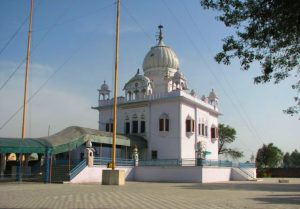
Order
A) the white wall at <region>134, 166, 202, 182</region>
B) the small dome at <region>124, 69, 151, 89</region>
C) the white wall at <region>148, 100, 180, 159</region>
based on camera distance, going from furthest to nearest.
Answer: the small dome at <region>124, 69, 151, 89</region>
the white wall at <region>148, 100, 180, 159</region>
the white wall at <region>134, 166, 202, 182</region>

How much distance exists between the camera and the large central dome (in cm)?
4238

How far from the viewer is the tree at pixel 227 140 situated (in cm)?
6056

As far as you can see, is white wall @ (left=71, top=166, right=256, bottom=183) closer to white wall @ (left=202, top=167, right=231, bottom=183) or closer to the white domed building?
white wall @ (left=202, top=167, right=231, bottom=183)

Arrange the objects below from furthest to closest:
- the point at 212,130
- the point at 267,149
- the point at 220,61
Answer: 1. the point at 267,149
2. the point at 212,130
3. the point at 220,61

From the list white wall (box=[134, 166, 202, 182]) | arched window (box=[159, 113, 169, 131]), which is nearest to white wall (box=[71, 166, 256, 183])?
white wall (box=[134, 166, 202, 182])

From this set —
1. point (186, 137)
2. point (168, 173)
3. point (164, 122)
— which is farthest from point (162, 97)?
point (168, 173)

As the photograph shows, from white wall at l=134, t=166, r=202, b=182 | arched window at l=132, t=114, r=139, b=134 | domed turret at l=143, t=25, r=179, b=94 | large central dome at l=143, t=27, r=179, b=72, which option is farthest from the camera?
large central dome at l=143, t=27, r=179, b=72

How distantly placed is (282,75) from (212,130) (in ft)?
101

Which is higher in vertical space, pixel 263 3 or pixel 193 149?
pixel 263 3

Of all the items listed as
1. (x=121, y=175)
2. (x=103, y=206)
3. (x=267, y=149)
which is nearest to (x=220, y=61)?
(x=103, y=206)

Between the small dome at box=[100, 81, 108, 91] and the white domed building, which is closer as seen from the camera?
the white domed building

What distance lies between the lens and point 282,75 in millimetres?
11547

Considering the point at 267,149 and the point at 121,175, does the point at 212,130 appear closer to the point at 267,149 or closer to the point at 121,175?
the point at 121,175

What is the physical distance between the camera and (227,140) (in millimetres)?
61312
